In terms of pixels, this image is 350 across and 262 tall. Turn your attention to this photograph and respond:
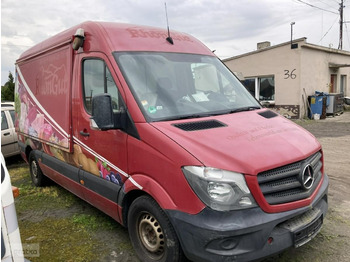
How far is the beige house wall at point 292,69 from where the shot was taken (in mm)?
15031

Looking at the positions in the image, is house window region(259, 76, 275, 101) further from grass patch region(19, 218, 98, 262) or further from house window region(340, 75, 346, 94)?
grass patch region(19, 218, 98, 262)

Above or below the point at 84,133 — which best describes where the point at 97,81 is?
above

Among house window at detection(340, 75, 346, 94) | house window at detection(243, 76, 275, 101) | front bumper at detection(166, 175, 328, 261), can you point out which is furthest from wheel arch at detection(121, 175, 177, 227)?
house window at detection(340, 75, 346, 94)

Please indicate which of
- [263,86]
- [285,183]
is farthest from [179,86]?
[263,86]

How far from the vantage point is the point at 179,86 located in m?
3.47

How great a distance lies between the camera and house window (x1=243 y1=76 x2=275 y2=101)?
16.3 metres

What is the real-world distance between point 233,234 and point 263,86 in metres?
15.4

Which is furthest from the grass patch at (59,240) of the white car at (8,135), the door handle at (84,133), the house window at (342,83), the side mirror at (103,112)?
the house window at (342,83)

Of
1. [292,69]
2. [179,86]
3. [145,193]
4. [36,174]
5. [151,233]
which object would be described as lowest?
[36,174]

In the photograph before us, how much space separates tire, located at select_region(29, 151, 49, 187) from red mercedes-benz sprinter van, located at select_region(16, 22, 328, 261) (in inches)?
57.1

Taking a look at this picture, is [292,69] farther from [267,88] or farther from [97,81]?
[97,81]

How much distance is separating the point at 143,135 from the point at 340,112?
17374 mm

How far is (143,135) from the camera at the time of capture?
2898 mm

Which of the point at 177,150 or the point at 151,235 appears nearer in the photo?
the point at 177,150
